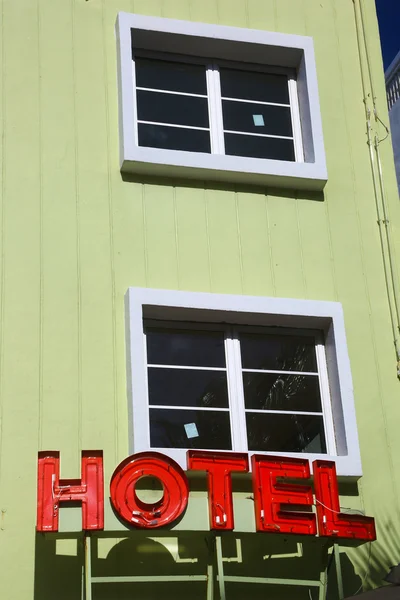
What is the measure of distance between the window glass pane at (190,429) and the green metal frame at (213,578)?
111 cm

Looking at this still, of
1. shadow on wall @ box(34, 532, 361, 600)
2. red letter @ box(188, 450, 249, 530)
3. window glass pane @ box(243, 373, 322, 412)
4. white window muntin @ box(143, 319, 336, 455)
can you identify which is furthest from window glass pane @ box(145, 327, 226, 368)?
→ shadow on wall @ box(34, 532, 361, 600)

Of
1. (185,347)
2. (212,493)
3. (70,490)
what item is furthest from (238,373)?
(70,490)

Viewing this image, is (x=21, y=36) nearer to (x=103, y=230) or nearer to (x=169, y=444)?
(x=103, y=230)

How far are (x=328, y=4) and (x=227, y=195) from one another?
299cm

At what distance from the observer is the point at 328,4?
13.2 metres

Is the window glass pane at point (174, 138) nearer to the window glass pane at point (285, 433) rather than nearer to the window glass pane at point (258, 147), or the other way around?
the window glass pane at point (258, 147)

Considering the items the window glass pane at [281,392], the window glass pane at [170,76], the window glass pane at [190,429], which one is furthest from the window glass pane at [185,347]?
the window glass pane at [170,76]

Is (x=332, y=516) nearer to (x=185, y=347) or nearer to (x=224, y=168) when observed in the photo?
(x=185, y=347)

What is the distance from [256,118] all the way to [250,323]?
244 cm

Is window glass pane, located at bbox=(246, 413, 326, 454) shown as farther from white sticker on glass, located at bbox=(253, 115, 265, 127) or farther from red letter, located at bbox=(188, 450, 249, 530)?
white sticker on glass, located at bbox=(253, 115, 265, 127)

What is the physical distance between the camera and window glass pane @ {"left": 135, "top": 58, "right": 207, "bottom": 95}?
12.3 m

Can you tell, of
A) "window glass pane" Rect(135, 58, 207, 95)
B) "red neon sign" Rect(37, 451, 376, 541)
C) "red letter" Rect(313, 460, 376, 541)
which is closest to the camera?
"red neon sign" Rect(37, 451, 376, 541)

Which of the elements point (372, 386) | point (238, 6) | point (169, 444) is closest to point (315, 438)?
point (372, 386)

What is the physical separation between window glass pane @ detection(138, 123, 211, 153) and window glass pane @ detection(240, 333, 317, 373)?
2.14 meters
